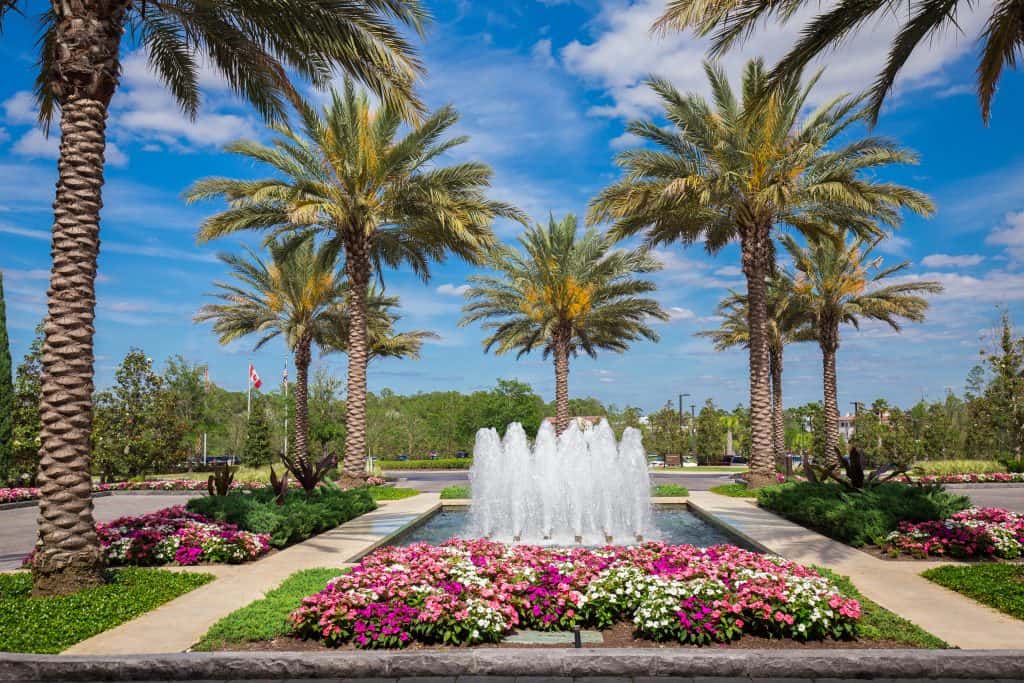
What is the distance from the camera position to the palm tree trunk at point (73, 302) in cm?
771

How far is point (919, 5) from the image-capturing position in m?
8.97

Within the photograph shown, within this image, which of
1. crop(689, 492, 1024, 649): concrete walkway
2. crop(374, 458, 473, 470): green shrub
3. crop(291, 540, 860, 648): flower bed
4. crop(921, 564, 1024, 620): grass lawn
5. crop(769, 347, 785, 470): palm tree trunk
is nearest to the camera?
crop(291, 540, 860, 648): flower bed

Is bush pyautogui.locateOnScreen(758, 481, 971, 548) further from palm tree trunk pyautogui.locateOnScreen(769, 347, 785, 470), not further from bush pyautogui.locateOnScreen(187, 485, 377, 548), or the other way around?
palm tree trunk pyautogui.locateOnScreen(769, 347, 785, 470)

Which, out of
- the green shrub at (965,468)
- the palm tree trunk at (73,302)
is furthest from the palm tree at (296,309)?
the green shrub at (965,468)

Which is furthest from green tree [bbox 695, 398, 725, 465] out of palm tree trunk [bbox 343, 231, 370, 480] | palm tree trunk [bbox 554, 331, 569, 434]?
palm tree trunk [bbox 343, 231, 370, 480]

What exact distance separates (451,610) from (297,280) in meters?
22.0

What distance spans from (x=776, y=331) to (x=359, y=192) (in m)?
20.4

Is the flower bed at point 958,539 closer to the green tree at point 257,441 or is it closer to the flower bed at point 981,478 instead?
the flower bed at point 981,478

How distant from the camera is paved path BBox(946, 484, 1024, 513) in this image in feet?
56.1

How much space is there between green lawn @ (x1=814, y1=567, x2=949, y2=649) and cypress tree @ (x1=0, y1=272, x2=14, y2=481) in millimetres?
24745

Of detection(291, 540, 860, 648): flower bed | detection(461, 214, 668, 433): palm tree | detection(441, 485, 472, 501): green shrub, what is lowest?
detection(441, 485, 472, 501): green shrub

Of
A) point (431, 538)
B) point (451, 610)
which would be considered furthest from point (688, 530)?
point (451, 610)

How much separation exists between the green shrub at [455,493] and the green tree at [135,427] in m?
15.3

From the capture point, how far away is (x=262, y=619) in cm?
627
